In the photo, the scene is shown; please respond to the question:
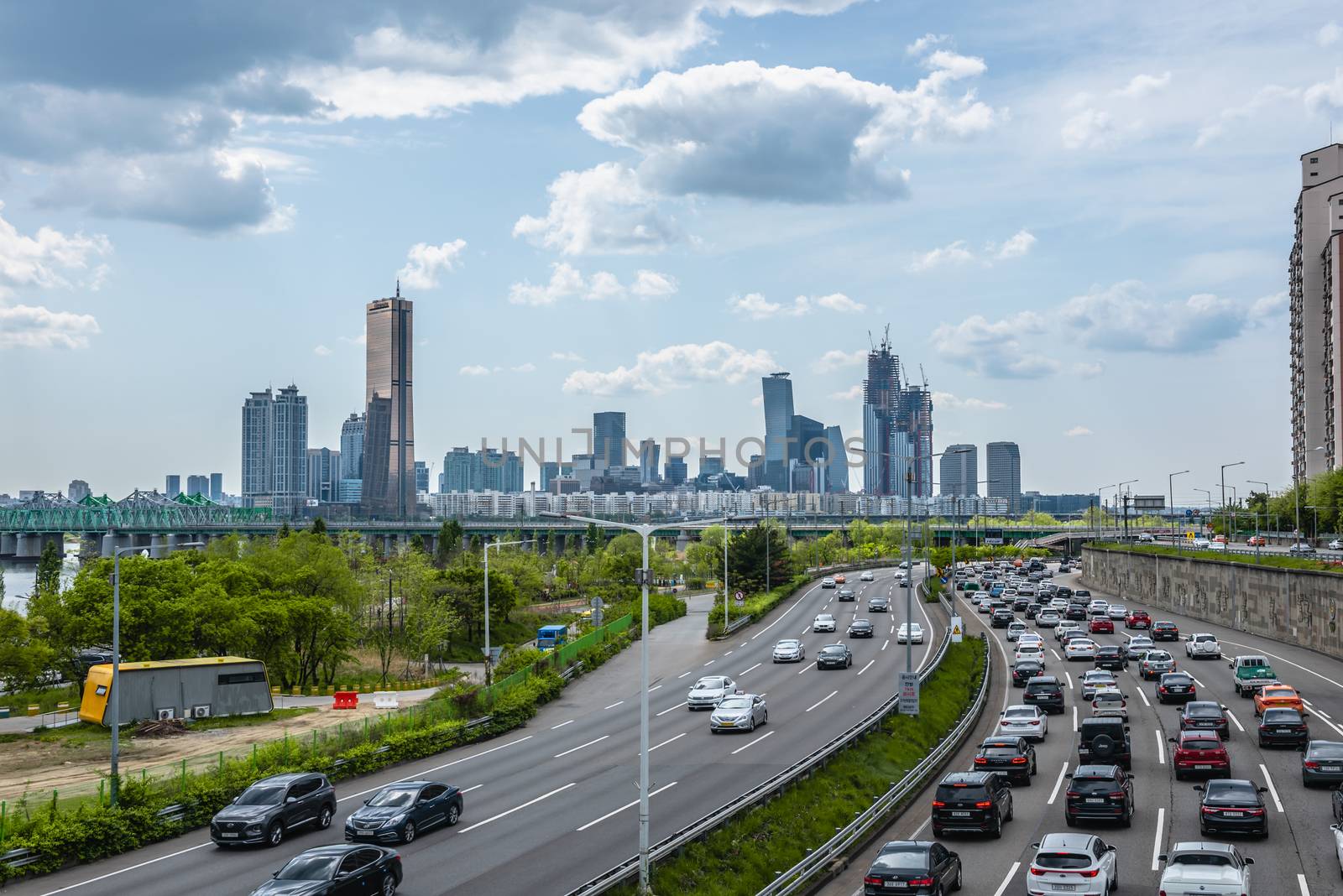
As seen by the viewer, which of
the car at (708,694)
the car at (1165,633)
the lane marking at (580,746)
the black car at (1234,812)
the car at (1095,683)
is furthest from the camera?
the car at (1165,633)

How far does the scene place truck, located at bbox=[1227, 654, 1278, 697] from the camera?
52625mm

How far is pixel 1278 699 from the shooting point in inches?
1801

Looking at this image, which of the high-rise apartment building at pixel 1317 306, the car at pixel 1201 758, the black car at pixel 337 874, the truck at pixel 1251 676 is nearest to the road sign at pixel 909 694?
the car at pixel 1201 758

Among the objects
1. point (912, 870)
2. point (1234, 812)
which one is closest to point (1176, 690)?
point (1234, 812)

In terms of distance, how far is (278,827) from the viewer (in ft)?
102

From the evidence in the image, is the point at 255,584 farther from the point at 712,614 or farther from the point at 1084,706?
the point at 1084,706

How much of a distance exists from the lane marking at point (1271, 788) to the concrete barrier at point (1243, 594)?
3192cm

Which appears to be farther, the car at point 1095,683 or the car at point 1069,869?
the car at point 1095,683

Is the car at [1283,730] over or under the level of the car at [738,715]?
over

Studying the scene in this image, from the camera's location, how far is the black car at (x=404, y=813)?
Answer: 98.9ft

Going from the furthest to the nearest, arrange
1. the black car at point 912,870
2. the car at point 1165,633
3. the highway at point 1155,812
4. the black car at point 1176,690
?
the car at point 1165,633
the black car at point 1176,690
the highway at point 1155,812
the black car at point 912,870

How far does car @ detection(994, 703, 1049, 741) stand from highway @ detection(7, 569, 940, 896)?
6.33 meters

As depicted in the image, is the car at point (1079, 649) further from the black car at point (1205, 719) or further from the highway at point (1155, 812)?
the black car at point (1205, 719)

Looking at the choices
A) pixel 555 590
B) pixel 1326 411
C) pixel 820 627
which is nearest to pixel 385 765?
pixel 820 627
